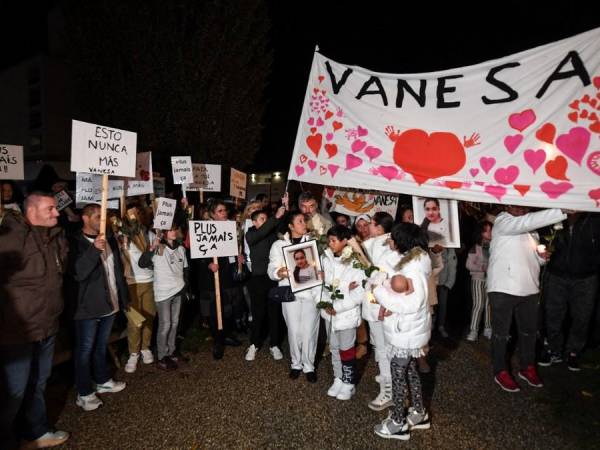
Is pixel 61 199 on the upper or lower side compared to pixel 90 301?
upper

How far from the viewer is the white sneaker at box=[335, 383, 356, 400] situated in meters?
4.31

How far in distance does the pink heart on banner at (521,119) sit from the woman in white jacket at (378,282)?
5.28 ft

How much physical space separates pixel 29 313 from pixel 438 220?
4.55 meters

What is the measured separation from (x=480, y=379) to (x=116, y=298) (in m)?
4.57

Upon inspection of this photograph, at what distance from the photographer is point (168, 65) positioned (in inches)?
472

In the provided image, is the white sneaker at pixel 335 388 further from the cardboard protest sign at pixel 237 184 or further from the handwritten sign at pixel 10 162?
the handwritten sign at pixel 10 162

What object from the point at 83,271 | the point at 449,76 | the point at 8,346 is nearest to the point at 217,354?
the point at 83,271

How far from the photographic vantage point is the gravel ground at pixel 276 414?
3611 millimetres

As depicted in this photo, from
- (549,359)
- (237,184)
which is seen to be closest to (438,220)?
(549,359)

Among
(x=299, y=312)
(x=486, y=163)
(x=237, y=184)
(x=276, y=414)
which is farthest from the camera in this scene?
(x=237, y=184)

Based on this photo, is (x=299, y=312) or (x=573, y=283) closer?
(x=299, y=312)

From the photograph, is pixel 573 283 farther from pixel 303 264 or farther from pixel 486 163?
pixel 303 264

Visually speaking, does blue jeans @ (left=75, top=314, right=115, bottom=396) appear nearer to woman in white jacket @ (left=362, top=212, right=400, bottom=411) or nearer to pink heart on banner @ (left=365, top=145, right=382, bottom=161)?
woman in white jacket @ (left=362, top=212, right=400, bottom=411)

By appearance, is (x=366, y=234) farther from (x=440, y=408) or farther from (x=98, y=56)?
(x=98, y=56)
